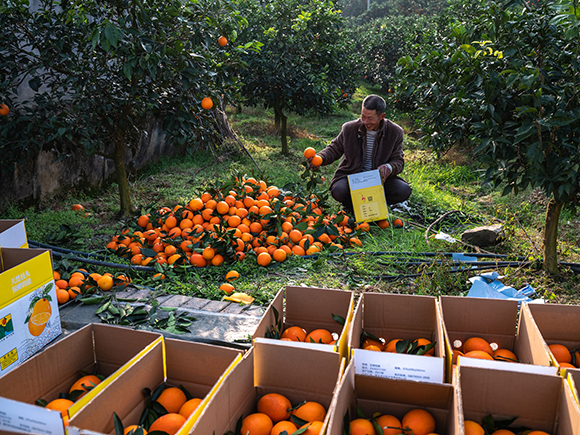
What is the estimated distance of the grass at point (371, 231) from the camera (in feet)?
9.16

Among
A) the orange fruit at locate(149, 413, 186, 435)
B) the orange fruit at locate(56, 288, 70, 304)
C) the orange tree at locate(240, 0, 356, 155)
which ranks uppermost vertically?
the orange tree at locate(240, 0, 356, 155)

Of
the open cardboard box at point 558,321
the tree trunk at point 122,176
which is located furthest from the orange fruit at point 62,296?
the open cardboard box at point 558,321

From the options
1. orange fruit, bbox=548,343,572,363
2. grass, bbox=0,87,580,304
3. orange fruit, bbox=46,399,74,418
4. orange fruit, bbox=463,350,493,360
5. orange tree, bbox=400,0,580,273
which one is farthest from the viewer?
grass, bbox=0,87,580,304

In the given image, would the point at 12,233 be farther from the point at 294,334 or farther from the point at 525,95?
the point at 525,95

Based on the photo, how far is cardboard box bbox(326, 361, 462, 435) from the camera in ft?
4.04

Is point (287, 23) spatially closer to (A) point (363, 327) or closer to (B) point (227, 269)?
(B) point (227, 269)

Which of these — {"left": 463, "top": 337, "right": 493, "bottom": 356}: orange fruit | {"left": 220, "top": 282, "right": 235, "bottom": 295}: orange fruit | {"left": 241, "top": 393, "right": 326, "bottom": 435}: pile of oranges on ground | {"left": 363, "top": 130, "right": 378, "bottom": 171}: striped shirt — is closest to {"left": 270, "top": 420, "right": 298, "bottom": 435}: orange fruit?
{"left": 241, "top": 393, "right": 326, "bottom": 435}: pile of oranges on ground

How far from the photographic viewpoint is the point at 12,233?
2.29 m

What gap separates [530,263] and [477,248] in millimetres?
417

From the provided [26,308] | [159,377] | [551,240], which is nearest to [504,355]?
[159,377]

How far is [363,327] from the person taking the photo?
6.01 ft

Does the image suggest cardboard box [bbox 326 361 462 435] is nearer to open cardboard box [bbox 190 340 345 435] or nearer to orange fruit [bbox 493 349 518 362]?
open cardboard box [bbox 190 340 345 435]

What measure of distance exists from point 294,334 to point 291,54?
6.70 m

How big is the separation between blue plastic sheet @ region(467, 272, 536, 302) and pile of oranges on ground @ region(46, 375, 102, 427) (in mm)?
2149
